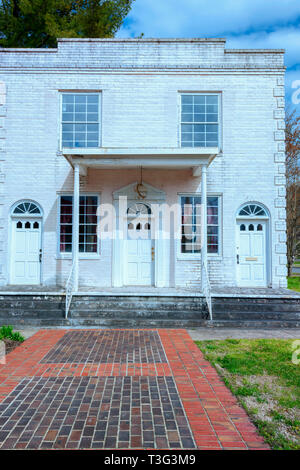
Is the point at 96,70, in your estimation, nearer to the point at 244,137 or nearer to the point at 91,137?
the point at 91,137

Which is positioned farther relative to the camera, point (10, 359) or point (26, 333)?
point (26, 333)

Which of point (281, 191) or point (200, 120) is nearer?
point (281, 191)

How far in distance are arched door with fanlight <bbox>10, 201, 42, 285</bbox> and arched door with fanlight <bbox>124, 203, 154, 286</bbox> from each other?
2.74 metres

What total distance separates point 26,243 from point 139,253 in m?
3.52

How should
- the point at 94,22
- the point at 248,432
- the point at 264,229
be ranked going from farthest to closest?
the point at 94,22, the point at 264,229, the point at 248,432

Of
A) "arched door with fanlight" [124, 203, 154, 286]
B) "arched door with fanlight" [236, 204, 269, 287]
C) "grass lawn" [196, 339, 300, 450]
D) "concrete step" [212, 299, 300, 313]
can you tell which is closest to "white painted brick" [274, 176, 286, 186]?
"arched door with fanlight" [236, 204, 269, 287]

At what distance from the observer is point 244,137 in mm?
10156

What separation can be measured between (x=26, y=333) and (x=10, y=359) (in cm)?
169

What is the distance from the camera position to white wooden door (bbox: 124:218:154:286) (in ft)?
32.4

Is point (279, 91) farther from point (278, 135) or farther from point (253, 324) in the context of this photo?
point (253, 324)

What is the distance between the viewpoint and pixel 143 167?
9.90 m

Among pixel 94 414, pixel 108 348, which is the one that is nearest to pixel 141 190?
pixel 108 348

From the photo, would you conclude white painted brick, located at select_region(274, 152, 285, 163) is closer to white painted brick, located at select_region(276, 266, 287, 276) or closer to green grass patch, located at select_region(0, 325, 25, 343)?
white painted brick, located at select_region(276, 266, 287, 276)
